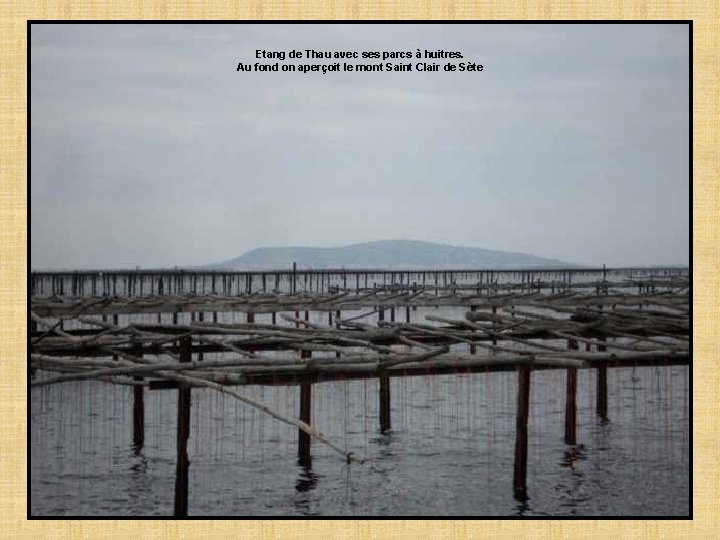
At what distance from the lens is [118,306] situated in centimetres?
1720

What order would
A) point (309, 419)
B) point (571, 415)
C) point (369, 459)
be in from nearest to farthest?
point (309, 419) < point (369, 459) < point (571, 415)

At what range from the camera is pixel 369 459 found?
532 inches

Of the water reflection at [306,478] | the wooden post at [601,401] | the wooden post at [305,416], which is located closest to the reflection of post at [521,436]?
the water reflection at [306,478]

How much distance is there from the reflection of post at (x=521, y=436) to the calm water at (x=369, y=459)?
0.62 ft

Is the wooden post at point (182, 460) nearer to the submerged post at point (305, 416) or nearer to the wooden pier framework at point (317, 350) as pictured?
the wooden pier framework at point (317, 350)

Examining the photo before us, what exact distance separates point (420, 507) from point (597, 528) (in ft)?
10.6

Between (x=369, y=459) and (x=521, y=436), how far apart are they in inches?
120

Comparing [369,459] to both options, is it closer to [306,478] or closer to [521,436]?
[306,478]

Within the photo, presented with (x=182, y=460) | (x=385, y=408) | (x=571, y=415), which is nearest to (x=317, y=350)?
(x=182, y=460)

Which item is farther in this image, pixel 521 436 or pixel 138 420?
pixel 138 420

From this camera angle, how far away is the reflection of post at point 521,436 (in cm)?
1100

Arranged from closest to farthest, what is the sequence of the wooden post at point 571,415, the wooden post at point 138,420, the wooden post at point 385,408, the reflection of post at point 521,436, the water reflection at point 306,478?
the reflection of post at point 521,436 → the water reflection at point 306,478 → the wooden post at point 138,420 → the wooden post at point 571,415 → the wooden post at point 385,408

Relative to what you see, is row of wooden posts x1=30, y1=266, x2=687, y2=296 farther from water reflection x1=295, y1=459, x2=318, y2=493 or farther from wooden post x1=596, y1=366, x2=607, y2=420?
wooden post x1=596, y1=366, x2=607, y2=420

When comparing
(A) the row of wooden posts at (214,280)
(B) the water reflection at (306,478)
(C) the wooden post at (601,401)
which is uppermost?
(A) the row of wooden posts at (214,280)
